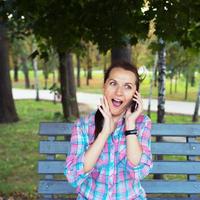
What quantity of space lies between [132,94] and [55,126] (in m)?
0.93

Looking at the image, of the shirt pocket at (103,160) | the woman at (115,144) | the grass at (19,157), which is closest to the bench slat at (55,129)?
the woman at (115,144)

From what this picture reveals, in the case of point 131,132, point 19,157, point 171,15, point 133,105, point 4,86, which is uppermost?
point 171,15

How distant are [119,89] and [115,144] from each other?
337 millimetres

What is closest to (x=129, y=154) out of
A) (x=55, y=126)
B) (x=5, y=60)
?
(x=55, y=126)

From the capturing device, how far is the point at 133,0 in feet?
15.5

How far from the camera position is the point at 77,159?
8.84 ft

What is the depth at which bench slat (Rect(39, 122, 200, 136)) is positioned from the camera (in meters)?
3.49

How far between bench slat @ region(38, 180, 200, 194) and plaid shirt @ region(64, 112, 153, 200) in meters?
0.68

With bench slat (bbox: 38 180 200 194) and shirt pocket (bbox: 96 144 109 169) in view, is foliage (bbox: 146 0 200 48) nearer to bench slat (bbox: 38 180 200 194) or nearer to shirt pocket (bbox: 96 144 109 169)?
bench slat (bbox: 38 180 200 194)

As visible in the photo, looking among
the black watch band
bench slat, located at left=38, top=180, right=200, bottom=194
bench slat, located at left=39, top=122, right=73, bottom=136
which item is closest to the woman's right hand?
the black watch band

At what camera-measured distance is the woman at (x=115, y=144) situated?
2.68m

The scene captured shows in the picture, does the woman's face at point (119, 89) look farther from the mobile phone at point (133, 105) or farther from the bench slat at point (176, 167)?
the bench slat at point (176, 167)

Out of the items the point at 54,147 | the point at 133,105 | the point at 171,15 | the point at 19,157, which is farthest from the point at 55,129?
the point at 19,157

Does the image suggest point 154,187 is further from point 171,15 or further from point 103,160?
point 171,15
